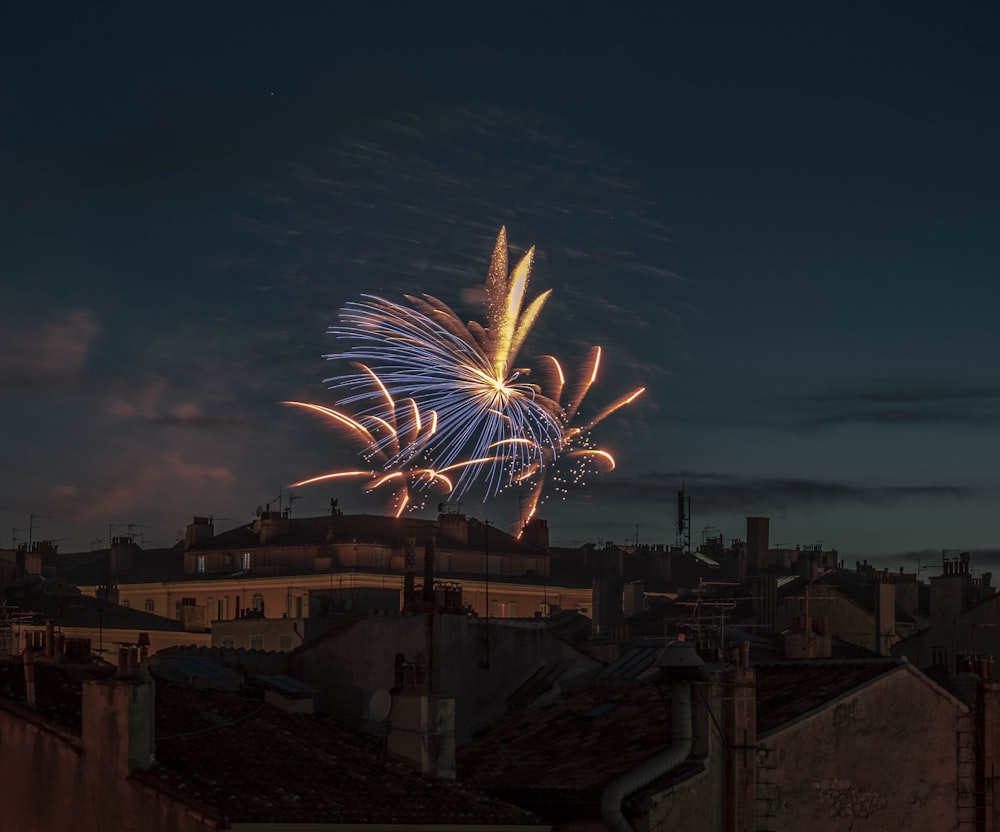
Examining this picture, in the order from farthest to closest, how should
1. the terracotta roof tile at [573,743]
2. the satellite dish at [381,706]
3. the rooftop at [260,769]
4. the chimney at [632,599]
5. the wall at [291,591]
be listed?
the wall at [291,591] → the chimney at [632,599] → the terracotta roof tile at [573,743] → the satellite dish at [381,706] → the rooftop at [260,769]

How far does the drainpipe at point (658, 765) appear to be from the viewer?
41125 millimetres

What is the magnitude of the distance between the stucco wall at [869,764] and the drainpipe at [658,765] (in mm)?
1587

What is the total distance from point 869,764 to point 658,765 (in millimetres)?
4881

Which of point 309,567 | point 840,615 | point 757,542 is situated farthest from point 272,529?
point 840,615

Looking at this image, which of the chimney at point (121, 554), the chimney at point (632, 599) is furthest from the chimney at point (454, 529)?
the chimney at point (632, 599)

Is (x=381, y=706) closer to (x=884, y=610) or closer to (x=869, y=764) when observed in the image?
(x=869, y=764)

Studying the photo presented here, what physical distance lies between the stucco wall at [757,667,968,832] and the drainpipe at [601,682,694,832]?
159 cm

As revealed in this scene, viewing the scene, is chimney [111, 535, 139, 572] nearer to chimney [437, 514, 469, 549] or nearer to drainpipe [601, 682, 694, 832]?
chimney [437, 514, 469, 549]

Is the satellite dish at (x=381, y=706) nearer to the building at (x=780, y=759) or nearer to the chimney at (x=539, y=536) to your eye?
the building at (x=780, y=759)

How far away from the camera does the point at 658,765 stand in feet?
138

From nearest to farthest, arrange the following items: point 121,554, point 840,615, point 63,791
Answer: point 63,791 → point 840,615 → point 121,554

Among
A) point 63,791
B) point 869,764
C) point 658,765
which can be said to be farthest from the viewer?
point 869,764

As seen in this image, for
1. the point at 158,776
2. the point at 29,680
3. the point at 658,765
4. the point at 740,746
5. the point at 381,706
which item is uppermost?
the point at 29,680

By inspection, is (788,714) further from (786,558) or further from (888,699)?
(786,558)
